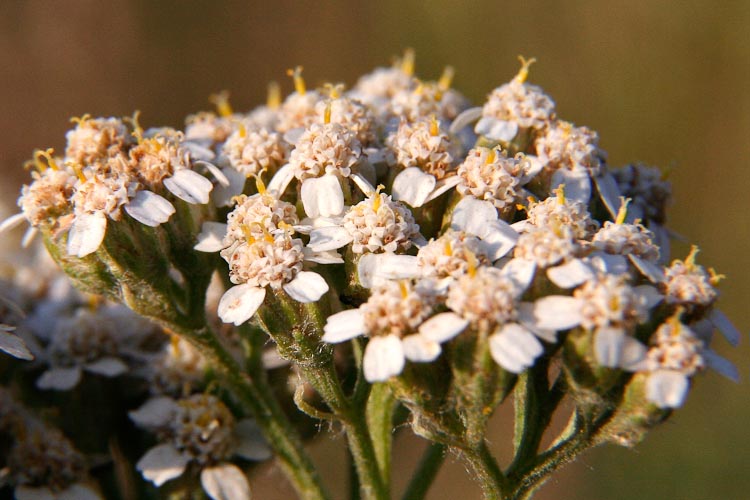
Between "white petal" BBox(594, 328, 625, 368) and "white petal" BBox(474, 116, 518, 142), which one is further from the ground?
"white petal" BBox(474, 116, 518, 142)

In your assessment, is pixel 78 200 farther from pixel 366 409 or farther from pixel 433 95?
pixel 433 95

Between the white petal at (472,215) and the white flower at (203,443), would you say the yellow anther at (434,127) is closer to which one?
the white petal at (472,215)

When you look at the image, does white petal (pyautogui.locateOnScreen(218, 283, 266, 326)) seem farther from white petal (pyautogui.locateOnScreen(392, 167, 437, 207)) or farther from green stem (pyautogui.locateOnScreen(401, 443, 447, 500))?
green stem (pyautogui.locateOnScreen(401, 443, 447, 500))

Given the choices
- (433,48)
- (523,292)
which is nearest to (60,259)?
(523,292)

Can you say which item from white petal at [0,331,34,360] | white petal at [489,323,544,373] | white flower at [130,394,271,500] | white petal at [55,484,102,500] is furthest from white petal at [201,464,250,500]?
white petal at [489,323,544,373]

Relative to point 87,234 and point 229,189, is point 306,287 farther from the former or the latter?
point 87,234

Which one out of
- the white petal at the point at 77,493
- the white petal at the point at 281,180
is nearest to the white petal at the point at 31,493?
the white petal at the point at 77,493

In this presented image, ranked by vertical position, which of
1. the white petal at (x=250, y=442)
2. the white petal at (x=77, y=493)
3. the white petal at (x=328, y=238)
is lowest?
the white petal at (x=77, y=493)
